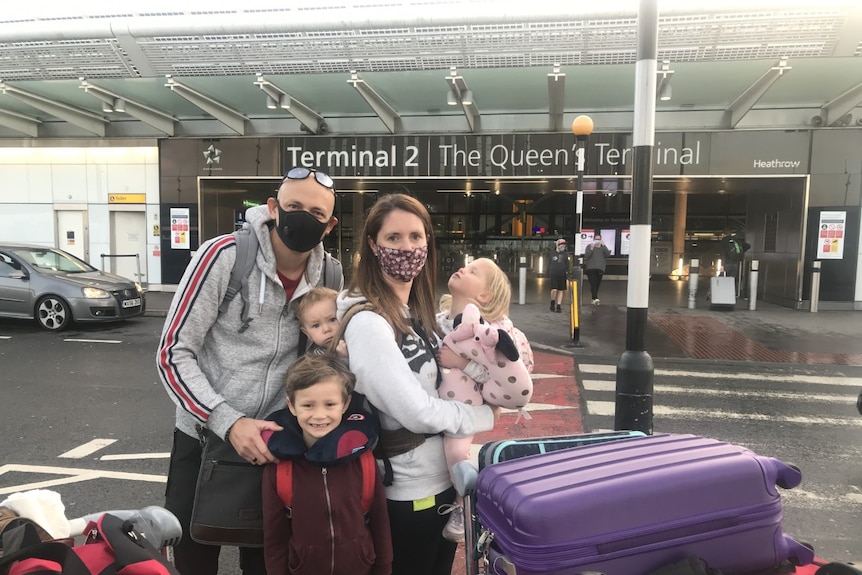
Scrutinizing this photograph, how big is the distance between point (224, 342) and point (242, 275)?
0.81ft

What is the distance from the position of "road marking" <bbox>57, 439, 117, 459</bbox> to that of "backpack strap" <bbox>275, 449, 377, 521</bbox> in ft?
12.6

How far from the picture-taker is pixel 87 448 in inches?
191

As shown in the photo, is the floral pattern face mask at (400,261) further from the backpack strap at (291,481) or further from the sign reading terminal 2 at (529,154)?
the sign reading terminal 2 at (529,154)

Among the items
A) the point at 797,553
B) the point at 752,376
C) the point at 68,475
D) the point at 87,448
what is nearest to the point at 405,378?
the point at 797,553

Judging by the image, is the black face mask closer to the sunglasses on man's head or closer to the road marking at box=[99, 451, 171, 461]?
the sunglasses on man's head

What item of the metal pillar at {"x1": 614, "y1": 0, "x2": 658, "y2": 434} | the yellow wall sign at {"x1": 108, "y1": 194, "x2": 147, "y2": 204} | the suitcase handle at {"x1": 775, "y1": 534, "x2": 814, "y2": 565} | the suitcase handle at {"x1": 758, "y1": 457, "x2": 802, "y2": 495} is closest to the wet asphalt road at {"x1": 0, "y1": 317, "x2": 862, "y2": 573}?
the metal pillar at {"x1": 614, "y1": 0, "x2": 658, "y2": 434}

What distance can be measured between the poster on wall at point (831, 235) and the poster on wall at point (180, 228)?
17.2 meters

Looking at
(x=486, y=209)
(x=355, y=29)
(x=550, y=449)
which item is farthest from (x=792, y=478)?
(x=486, y=209)

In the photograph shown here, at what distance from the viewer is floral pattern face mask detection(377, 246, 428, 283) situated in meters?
1.91

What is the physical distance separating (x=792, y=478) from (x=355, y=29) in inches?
438

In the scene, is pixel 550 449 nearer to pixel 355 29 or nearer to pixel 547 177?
pixel 355 29

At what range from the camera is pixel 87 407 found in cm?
598

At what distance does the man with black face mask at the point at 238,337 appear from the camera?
6.00ft

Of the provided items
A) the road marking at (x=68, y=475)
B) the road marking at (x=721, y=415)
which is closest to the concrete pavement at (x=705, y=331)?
the road marking at (x=721, y=415)
